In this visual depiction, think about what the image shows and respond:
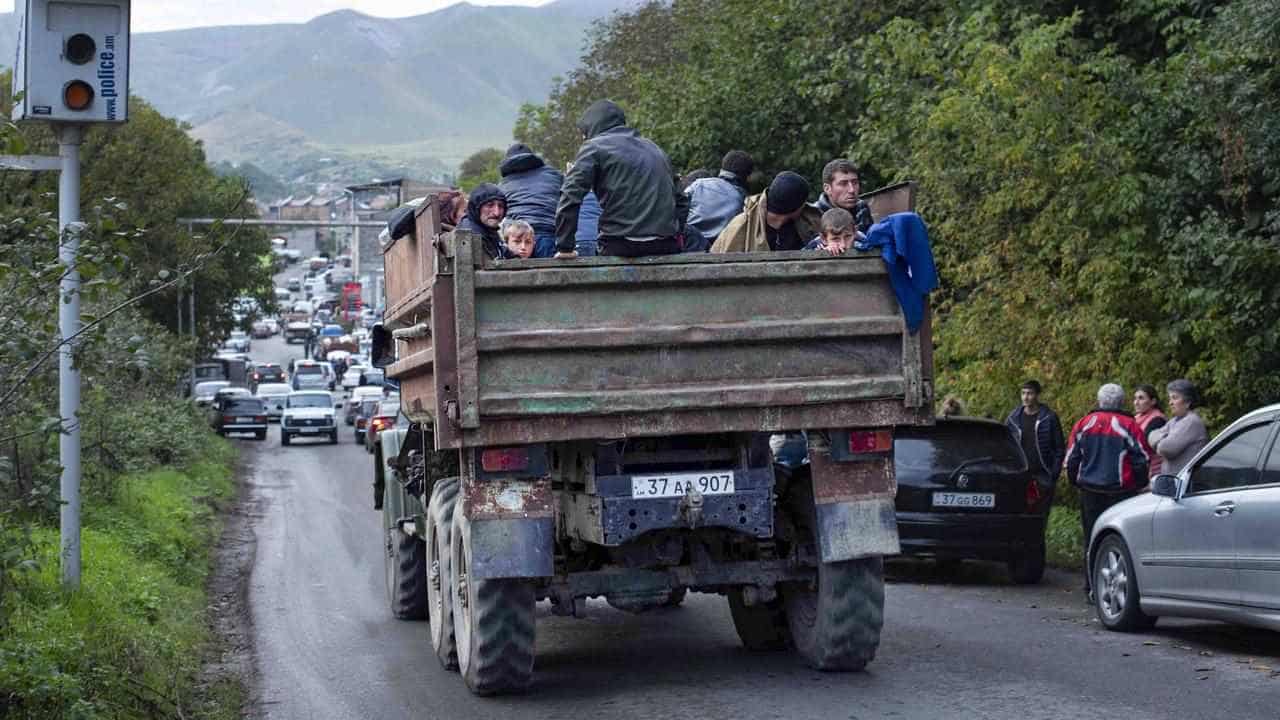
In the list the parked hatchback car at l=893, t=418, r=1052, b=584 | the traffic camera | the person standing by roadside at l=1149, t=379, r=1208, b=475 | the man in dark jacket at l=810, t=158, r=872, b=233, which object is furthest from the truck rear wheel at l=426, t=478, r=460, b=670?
the person standing by roadside at l=1149, t=379, r=1208, b=475

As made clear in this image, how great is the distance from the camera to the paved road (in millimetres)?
8477

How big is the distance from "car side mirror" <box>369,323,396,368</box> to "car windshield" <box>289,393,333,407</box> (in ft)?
135

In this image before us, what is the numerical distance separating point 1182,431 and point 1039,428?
3130 millimetres

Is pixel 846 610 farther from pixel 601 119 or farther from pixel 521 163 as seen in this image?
pixel 521 163

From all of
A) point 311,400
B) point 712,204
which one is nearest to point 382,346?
point 712,204

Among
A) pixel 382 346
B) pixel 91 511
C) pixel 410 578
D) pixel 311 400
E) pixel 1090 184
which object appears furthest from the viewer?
pixel 311 400

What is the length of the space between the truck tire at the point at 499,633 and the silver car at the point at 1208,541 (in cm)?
403

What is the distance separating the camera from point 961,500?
14.5 m

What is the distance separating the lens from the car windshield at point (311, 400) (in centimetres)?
5316

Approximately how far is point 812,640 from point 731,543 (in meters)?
0.68

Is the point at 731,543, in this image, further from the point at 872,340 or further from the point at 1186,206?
the point at 1186,206

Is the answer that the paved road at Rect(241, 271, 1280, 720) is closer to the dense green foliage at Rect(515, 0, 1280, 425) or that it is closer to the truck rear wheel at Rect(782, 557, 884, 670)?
the truck rear wheel at Rect(782, 557, 884, 670)

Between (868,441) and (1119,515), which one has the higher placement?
(868,441)

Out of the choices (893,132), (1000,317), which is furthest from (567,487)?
(893,132)
